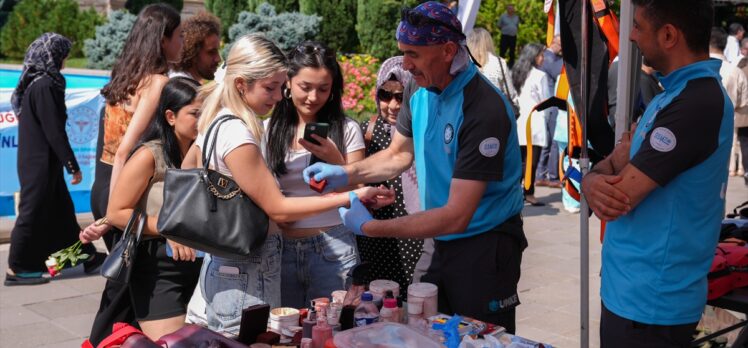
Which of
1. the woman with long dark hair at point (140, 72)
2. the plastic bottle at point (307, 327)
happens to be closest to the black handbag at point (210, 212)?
the plastic bottle at point (307, 327)

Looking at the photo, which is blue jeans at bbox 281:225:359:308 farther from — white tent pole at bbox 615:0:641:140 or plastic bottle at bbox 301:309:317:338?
white tent pole at bbox 615:0:641:140

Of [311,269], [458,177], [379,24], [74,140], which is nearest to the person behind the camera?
[458,177]

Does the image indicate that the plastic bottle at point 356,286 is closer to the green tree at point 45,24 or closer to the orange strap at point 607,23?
the orange strap at point 607,23

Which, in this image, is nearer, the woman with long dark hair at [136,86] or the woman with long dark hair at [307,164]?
the woman with long dark hair at [307,164]

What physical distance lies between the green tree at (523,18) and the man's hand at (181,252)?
17.7 meters

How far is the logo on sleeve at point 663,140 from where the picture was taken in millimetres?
2502

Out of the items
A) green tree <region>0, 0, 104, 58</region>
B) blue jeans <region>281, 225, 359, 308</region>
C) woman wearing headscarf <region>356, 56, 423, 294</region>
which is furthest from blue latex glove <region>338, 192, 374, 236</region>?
green tree <region>0, 0, 104, 58</region>

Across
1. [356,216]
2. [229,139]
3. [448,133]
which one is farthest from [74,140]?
[448,133]

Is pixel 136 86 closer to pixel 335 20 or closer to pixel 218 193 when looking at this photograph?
pixel 218 193

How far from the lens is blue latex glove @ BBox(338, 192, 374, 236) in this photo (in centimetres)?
297

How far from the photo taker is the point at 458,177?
114 inches

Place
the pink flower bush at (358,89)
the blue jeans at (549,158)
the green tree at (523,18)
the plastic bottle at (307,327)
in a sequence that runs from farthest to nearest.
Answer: the green tree at (523,18), the pink flower bush at (358,89), the blue jeans at (549,158), the plastic bottle at (307,327)

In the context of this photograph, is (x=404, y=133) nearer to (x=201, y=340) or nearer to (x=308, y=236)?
(x=308, y=236)

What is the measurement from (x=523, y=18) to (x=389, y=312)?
1909 centimetres
